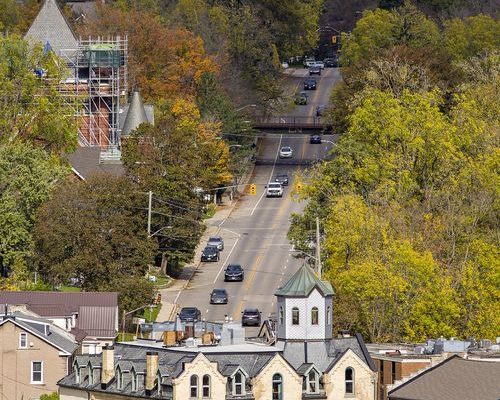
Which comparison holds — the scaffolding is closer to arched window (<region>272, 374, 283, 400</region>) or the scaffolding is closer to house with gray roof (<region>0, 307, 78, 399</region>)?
house with gray roof (<region>0, 307, 78, 399</region>)

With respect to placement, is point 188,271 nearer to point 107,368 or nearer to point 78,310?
point 78,310

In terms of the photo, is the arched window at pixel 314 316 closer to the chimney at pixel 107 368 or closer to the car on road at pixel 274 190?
the chimney at pixel 107 368

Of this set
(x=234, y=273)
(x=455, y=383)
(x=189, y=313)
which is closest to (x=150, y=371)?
(x=455, y=383)

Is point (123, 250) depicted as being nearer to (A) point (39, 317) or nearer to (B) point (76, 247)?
(B) point (76, 247)

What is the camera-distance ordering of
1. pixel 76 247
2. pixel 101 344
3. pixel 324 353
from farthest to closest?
1. pixel 76 247
2. pixel 101 344
3. pixel 324 353

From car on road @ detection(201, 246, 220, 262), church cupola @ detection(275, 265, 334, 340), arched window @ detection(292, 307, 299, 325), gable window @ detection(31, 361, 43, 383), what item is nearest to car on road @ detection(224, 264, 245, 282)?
car on road @ detection(201, 246, 220, 262)

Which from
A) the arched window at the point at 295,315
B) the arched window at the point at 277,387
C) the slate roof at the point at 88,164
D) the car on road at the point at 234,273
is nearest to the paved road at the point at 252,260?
the car on road at the point at 234,273

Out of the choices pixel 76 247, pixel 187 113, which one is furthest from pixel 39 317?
pixel 187 113
